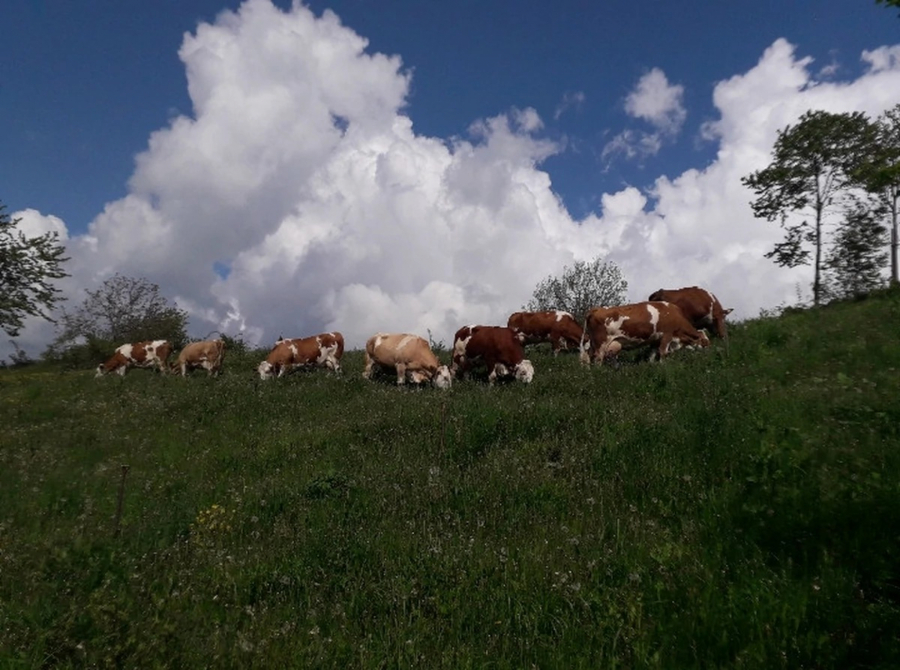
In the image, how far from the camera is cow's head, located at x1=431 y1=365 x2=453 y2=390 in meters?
16.3

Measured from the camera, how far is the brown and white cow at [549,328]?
71.9 ft

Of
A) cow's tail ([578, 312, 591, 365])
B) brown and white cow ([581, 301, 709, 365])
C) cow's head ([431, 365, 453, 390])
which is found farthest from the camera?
cow's tail ([578, 312, 591, 365])

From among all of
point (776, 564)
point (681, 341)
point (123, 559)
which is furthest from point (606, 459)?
point (681, 341)

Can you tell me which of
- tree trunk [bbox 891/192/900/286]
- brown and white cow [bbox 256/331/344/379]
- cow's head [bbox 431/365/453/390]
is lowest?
cow's head [bbox 431/365/453/390]

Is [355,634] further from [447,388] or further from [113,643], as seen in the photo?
[447,388]

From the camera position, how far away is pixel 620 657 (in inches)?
147

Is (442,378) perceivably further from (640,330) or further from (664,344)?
(664,344)

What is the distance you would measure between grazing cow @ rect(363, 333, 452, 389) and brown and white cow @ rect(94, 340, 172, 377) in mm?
13658

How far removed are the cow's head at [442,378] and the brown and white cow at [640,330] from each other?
3986 mm

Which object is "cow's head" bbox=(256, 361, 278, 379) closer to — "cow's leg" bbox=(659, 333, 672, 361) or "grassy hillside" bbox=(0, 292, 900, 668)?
"grassy hillside" bbox=(0, 292, 900, 668)

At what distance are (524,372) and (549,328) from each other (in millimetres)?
6649

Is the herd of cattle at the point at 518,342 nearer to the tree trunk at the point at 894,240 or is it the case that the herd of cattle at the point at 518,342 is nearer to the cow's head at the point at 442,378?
the cow's head at the point at 442,378

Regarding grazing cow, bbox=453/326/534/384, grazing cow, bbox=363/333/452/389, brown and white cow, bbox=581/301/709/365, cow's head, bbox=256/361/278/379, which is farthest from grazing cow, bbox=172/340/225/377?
brown and white cow, bbox=581/301/709/365

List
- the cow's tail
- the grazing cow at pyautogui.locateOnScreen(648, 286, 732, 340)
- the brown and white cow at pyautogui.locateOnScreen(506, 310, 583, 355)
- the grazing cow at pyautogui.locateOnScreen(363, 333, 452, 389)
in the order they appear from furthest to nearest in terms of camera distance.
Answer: the brown and white cow at pyautogui.locateOnScreen(506, 310, 583, 355) → the grazing cow at pyautogui.locateOnScreen(648, 286, 732, 340) → the grazing cow at pyautogui.locateOnScreen(363, 333, 452, 389) → the cow's tail
